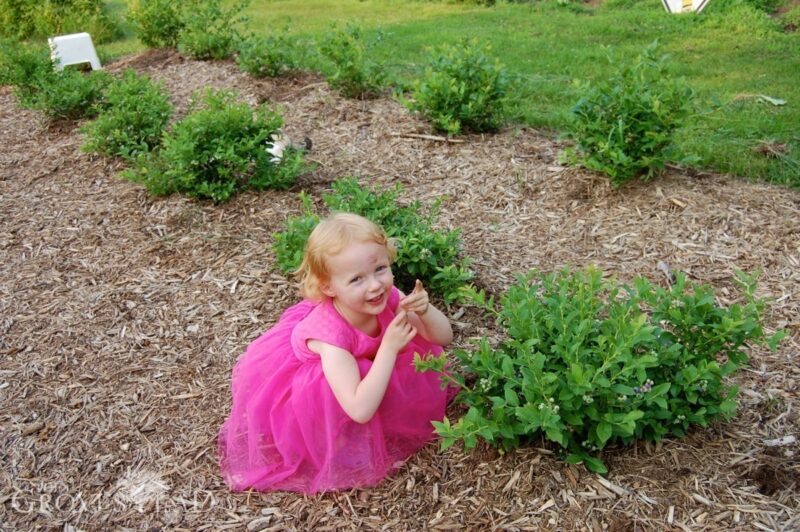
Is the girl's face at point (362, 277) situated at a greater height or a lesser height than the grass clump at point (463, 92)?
greater

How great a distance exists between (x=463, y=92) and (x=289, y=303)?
88.4 inches

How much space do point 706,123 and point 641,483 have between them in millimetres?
3781

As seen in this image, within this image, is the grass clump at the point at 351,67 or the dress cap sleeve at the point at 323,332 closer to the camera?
the dress cap sleeve at the point at 323,332

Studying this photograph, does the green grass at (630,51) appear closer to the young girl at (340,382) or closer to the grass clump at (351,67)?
the grass clump at (351,67)

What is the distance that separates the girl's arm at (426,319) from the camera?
2.52m

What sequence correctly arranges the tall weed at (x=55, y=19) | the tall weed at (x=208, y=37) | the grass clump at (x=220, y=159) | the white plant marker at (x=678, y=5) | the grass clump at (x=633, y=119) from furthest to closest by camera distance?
the tall weed at (x=55, y=19)
the tall weed at (x=208, y=37)
the white plant marker at (x=678, y=5)
the grass clump at (x=220, y=159)
the grass clump at (x=633, y=119)

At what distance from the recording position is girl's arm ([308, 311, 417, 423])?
247 centimetres

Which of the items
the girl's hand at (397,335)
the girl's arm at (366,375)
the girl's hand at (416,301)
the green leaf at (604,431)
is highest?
the girl's hand at (416,301)

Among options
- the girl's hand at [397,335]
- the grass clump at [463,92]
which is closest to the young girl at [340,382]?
the girl's hand at [397,335]

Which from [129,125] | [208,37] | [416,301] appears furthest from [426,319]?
[208,37]

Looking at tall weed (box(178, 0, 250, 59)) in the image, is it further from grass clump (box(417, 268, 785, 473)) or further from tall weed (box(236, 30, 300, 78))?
grass clump (box(417, 268, 785, 473))

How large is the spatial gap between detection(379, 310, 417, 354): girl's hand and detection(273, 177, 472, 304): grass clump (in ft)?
2.45

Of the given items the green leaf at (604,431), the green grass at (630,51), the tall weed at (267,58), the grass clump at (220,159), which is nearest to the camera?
the green leaf at (604,431)

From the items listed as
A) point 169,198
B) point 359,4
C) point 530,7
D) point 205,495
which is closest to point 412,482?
point 205,495
